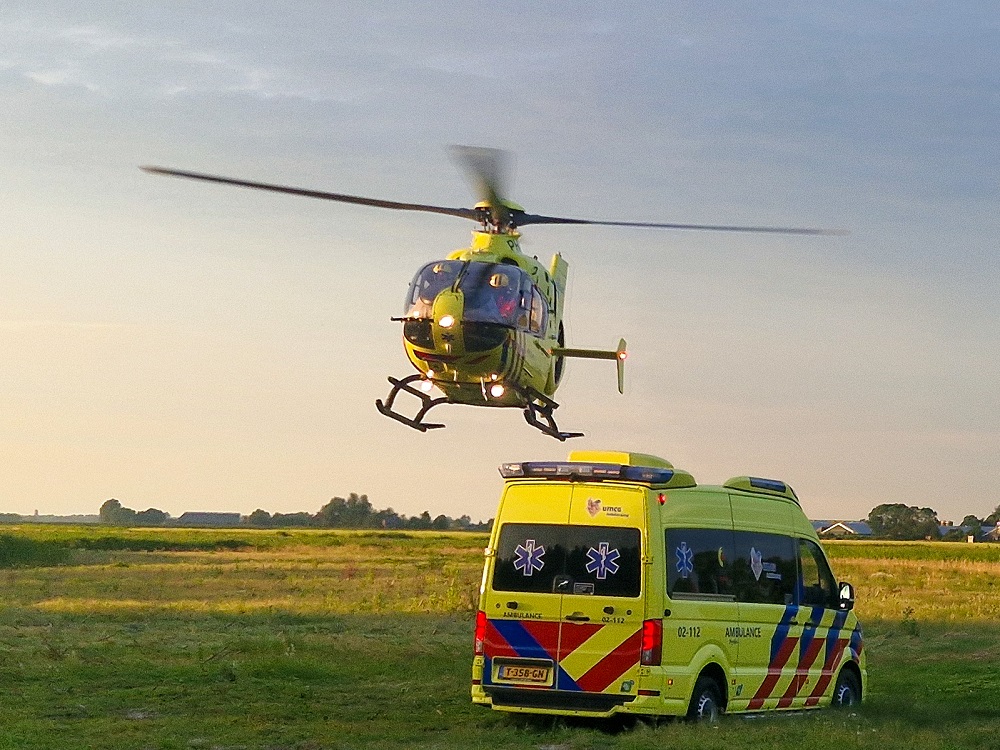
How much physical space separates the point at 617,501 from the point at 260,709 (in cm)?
484

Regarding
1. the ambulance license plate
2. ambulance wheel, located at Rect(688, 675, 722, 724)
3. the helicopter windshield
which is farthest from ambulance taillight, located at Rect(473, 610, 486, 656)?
the helicopter windshield

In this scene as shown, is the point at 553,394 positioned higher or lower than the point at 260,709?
higher

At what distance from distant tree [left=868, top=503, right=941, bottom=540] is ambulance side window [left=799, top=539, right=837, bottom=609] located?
Answer: 149237 millimetres

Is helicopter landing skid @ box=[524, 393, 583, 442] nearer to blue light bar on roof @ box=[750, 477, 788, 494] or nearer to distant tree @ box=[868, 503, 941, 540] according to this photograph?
blue light bar on roof @ box=[750, 477, 788, 494]

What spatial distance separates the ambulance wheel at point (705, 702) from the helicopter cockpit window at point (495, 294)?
36.8ft

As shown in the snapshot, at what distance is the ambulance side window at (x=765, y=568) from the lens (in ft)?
49.4

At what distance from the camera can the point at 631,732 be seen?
13859 millimetres

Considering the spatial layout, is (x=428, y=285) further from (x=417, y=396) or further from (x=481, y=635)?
(x=481, y=635)

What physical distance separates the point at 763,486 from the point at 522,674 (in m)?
3.43

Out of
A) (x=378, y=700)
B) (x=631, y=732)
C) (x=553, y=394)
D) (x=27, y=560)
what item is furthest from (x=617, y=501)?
(x=27, y=560)

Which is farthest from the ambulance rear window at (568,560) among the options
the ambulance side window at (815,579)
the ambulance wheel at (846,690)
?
the ambulance wheel at (846,690)

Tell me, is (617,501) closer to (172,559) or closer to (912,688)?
(912,688)

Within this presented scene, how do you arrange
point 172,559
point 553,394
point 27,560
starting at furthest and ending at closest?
point 172,559, point 27,560, point 553,394

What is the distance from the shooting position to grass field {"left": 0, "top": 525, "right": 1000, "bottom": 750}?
13820 millimetres
